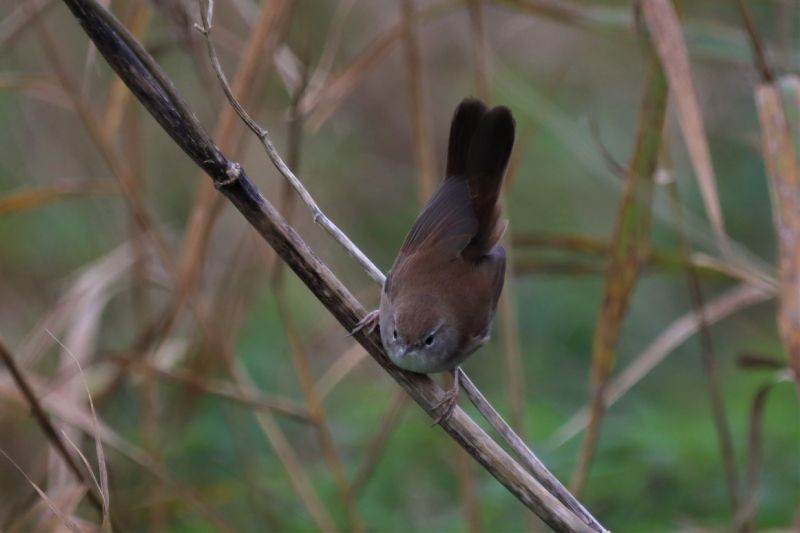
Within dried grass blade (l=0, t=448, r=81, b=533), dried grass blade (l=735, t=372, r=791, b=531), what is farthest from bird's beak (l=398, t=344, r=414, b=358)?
dried grass blade (l=735, t=372, r=791, b=531)

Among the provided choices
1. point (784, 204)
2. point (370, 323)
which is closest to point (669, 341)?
point (784, 204)

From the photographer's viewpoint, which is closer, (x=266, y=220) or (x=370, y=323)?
(x=266, y=220)

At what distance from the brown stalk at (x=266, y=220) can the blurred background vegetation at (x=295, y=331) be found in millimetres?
536

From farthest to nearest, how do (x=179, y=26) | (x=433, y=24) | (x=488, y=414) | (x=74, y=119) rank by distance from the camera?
(x=433, y=24) < (x=74, y=119) < (x=179, y=26) < (x=488, y=414)

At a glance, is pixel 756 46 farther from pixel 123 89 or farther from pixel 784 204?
pixel 123 89

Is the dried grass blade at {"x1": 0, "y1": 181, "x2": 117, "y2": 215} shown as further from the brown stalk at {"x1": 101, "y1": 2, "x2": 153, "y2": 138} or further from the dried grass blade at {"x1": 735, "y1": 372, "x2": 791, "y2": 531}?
the dried grass blade at {"x1": 735, "y1": 372, "x2": 791, "y2": 531}

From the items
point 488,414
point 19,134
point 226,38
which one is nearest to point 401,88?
point 19,134

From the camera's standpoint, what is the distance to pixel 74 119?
17.4ft

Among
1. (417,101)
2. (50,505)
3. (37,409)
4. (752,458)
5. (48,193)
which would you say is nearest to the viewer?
(50,505)

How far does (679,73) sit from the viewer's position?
2.53 meters

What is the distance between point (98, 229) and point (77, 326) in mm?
2080

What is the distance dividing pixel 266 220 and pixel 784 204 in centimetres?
127

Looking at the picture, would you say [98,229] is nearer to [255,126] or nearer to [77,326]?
[77,326]

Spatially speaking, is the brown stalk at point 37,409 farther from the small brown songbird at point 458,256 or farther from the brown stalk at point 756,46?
the brown stalk at point 756,46
